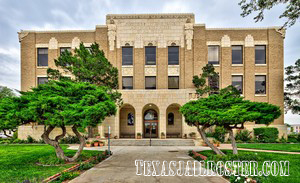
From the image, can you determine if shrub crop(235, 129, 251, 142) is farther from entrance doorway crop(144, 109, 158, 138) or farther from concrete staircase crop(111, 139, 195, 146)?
entrance doorway crop(144, 109, 158, 138)

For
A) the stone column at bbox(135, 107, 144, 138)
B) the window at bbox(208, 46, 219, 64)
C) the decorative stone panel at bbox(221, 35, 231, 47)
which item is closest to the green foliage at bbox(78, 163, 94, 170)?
the stone column at bbox(135, 107, 144, 138)

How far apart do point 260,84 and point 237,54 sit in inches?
217

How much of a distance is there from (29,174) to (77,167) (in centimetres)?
248

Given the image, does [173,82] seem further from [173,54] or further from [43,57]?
[43,57]

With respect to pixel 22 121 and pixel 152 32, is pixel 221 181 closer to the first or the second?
pixel 22 121

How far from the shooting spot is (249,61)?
95.9 feet

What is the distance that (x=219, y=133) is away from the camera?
1036 inches

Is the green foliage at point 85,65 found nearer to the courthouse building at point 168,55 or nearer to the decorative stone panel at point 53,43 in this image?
the courthouse building at point 168,55

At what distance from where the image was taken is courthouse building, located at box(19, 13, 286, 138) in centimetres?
2923

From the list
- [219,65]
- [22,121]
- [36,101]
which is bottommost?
[22,121]

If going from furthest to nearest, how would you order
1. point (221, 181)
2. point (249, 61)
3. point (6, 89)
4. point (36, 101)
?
point (6, 89)
point (249, 61)
point (36, 101)
point (221, 181)

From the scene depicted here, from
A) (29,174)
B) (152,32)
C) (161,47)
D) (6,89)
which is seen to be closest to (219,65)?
(161,47)

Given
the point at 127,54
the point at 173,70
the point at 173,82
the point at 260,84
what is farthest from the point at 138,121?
the point at 260,84

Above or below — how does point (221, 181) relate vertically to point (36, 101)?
below
